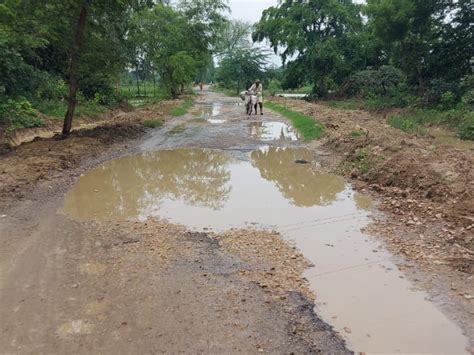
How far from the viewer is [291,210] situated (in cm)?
732

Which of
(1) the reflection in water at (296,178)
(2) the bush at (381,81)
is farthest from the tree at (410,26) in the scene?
(1) the reflection in water at (296,178)

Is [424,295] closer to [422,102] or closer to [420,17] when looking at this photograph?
[422,102]

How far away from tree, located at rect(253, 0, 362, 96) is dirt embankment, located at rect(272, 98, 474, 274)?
2134 centimetres

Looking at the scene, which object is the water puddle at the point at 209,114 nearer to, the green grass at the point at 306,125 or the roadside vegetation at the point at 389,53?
the green grass at the point at 306,125

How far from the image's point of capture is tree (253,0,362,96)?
31438mm

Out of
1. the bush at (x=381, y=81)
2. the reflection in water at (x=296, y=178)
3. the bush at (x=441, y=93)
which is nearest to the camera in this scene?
the reflection in water at (x=296, y=178)

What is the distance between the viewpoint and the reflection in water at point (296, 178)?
8.12 metres

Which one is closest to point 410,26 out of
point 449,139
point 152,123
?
point 449,139

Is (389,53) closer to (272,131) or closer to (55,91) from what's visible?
(272,131)

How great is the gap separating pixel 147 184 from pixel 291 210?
3415 mm

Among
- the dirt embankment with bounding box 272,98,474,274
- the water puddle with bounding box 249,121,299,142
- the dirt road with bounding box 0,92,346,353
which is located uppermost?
the dirt embankment with bounding box 272,98,474,274

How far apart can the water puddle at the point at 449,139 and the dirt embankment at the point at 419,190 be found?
0.84 meters

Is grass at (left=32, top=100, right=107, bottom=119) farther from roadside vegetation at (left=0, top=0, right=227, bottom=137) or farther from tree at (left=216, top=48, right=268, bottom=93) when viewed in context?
tree at (left=216, top=48, right=268, bottom=93)

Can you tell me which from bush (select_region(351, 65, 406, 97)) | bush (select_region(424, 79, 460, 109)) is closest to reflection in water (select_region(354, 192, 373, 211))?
bush (select_region(424, 79, 460, 109))
